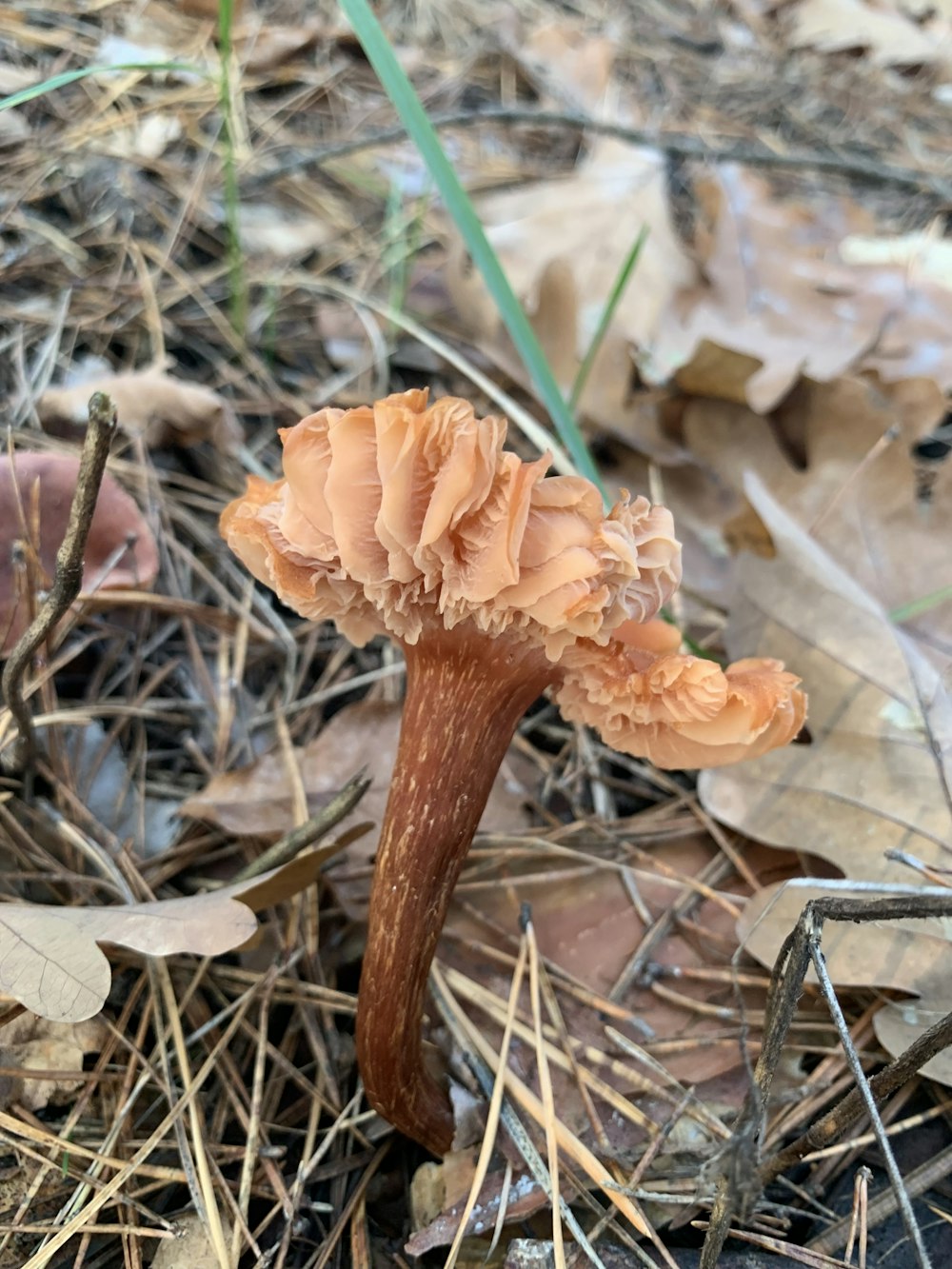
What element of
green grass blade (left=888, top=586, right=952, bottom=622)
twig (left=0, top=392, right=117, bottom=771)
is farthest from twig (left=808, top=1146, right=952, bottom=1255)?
twig (left=0, top=392, right=117, bottom=771)

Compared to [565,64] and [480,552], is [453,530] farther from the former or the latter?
[565,64]

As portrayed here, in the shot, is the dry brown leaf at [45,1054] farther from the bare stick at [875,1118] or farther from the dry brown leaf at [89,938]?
the bare stick at [875,1118]

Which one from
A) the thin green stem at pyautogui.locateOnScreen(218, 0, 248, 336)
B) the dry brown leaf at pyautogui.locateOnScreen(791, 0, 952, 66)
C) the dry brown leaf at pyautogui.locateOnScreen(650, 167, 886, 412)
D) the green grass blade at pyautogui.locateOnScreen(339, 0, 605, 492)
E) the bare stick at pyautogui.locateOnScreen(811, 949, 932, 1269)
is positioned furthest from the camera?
the dry brown leaf at pyautogui.locateOnScreen(791, 0, 952, 66)

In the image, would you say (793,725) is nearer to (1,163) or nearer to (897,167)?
(1,163)

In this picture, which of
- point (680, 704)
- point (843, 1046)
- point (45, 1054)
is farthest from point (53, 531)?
point (843, 1046)

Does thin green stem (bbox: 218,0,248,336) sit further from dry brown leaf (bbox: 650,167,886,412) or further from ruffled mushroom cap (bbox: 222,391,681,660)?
ruffled mushroom cap (bbox: 222,391,681,660)

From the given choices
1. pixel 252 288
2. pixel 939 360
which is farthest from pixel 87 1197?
pixel 939 360
